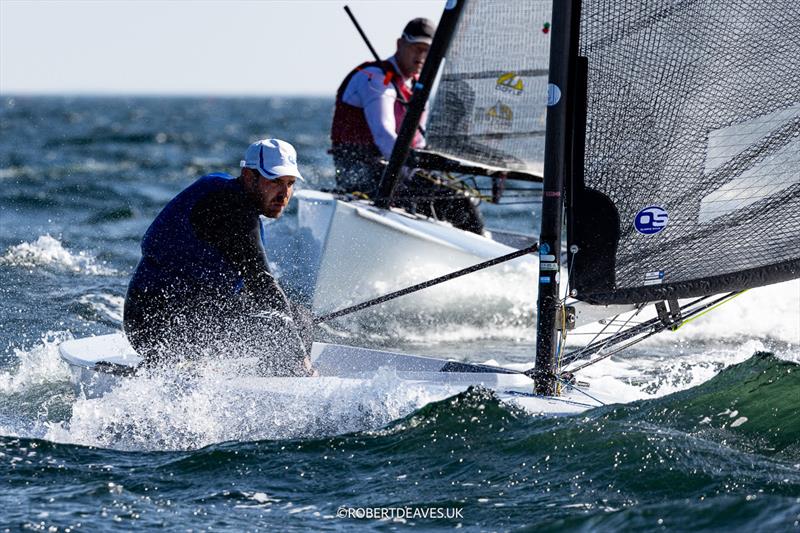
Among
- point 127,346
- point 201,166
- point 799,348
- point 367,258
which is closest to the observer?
point 127,346

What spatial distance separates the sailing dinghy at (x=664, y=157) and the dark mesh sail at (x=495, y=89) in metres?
2.80

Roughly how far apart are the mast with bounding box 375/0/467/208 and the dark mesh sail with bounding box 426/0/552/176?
0.49 feet

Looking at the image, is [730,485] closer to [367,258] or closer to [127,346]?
[127,346]

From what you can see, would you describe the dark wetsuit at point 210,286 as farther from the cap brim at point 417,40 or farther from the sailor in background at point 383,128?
the cap brim at point 417,40

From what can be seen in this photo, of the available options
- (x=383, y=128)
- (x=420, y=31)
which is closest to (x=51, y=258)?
(x=383, y=128)

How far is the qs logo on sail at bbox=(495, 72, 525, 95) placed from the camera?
22.8ft

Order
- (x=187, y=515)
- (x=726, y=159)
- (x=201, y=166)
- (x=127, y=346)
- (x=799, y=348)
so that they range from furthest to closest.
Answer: (x=201, y=166), (x=799, y=348), (x=127, y=346), (x=726, y=159), (x=187, y=515)

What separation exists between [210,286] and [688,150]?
167cm

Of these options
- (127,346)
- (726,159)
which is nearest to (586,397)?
(726,159)

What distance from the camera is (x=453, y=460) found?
3.70 meters

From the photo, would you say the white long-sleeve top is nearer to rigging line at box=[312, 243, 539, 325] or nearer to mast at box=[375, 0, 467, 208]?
mast at box=[375, 0, 467, 208]

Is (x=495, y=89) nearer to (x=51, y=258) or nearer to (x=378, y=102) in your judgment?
(x=378, y=102)

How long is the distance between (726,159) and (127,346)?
233cm

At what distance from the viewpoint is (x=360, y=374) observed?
435 cm
